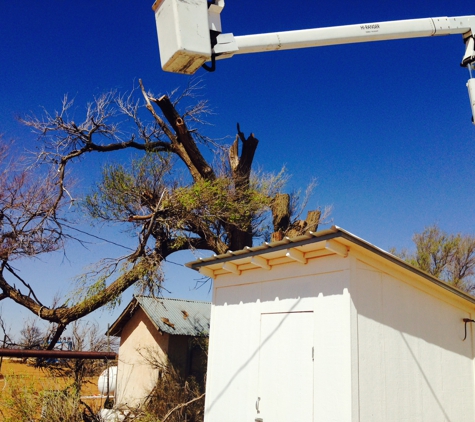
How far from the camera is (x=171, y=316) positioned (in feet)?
45.5

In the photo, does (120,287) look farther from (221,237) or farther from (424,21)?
(424,21)

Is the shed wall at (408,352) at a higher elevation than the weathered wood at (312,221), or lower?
lower

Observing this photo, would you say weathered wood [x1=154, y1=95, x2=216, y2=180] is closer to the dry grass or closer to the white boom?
the dry grass

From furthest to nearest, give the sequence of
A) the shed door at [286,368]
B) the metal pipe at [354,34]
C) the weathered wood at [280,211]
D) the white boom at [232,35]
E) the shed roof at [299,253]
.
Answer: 1. the weathered wood at [280,211]
2. the shed door at [286,368]
3. the shed roof at [299,253]
4. the metal pipe at [354,34]
5. the white boom at [232,35]

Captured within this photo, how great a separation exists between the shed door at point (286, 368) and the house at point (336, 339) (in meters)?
0.01

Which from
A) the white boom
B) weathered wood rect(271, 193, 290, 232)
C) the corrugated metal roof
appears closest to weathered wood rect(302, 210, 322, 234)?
weathered wood rect(271, 193, 290, 232)

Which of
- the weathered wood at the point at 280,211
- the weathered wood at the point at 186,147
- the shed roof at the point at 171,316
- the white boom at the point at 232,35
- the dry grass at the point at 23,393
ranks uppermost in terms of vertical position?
the weathered wood at the point at 186,147

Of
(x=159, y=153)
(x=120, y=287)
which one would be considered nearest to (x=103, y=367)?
(x=120, y=287)

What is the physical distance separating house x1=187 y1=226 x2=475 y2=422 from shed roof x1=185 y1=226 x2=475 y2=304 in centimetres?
2

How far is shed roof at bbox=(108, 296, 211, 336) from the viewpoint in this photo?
13.2m

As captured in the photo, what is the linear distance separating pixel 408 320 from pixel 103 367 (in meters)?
6.86

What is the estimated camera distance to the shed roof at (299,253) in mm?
5879

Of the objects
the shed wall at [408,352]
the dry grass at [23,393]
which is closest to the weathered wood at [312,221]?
the shed wall at [408,352]

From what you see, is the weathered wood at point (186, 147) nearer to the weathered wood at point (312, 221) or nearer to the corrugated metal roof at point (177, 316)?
the weathered wood at point (312, 221)
